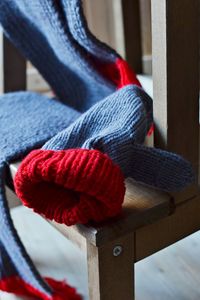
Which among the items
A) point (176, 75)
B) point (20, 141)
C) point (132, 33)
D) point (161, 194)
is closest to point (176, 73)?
point (176, 75)

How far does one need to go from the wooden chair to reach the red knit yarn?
30mm

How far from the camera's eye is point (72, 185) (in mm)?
435

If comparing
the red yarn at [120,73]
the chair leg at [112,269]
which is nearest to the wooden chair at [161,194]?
the chair leg at [112,269]

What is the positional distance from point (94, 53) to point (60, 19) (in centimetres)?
6

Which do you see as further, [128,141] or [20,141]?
[20,141]

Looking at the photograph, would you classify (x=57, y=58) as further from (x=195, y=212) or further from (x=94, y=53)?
(x=195, y=212)

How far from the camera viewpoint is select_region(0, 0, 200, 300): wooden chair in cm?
48

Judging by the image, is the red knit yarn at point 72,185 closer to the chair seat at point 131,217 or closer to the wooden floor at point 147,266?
the chair seat at point 131,217

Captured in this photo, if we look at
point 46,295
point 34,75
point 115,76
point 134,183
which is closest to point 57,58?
point 115,76

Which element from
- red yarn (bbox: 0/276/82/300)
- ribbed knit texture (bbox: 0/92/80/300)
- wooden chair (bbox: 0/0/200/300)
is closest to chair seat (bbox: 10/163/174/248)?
wooden chair (bbox: 0/0/200/300)

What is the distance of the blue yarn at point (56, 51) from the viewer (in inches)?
24.7

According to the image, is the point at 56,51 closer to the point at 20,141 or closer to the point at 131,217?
the point at 20,141

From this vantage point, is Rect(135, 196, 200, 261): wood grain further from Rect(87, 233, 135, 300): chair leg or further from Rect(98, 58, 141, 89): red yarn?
Rect(98, 58, 141, 89): red yarn

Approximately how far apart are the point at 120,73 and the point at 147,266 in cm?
43
